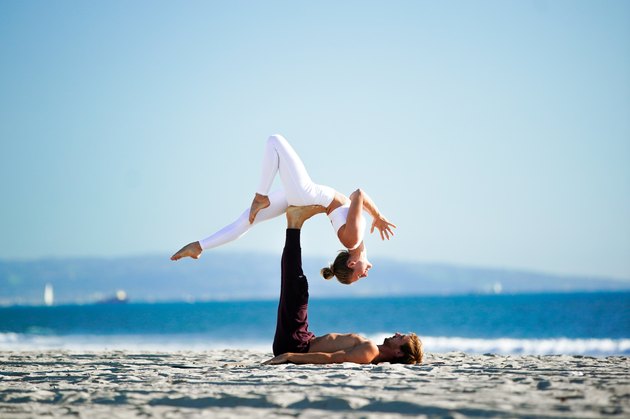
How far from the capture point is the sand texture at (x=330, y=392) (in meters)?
3.96

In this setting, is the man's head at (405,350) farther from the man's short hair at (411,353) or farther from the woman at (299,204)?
the woman at (299,204)

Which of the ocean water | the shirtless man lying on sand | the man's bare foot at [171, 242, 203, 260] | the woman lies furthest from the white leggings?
the ocean water

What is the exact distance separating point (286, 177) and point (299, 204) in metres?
0.28

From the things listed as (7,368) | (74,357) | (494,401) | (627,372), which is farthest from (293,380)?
(74,357)

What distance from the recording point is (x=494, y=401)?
4.07 m

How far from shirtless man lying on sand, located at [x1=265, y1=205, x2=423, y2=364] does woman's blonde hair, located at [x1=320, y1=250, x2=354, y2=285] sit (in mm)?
238

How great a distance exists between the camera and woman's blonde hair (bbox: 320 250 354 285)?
6449mm

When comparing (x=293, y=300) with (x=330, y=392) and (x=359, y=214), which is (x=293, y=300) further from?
(x=330, y=392)

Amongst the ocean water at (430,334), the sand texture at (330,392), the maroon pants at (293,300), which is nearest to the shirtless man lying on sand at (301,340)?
the maroon pants at (293,300)

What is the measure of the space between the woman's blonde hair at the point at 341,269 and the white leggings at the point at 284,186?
51 cm

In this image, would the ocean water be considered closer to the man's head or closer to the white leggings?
the white leggings

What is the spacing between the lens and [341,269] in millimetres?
6469

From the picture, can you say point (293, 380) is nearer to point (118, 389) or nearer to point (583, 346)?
point (118, 389)

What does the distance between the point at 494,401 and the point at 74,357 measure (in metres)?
6.42
